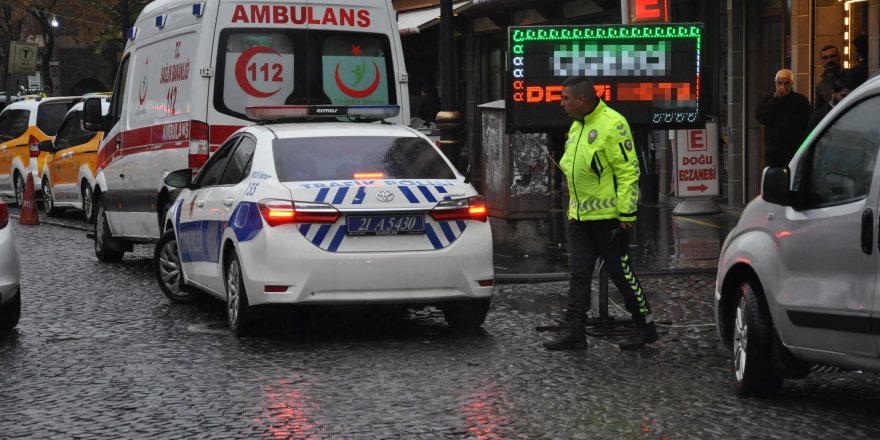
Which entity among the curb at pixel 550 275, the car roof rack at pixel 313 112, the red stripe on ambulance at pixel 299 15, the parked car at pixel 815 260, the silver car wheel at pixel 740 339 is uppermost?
the red stripe on ambulance at pixel 299 15

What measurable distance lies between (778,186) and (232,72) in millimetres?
7147

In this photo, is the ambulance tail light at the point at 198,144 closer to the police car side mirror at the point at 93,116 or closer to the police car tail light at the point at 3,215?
the police car tail light at the point at 3,215

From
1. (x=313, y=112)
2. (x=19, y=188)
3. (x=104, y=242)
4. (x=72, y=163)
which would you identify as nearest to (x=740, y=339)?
(x=313, y=112)

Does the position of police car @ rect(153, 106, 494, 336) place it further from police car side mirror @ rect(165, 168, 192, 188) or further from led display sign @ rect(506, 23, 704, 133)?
led display sign @ rect(506, 23, 704, 133)

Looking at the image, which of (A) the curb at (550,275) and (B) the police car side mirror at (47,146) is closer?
(A) the curb at (550,275)

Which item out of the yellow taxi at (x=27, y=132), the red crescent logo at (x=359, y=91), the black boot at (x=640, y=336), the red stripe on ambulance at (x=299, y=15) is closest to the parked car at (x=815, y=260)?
the black boot at (x=640, y=336)

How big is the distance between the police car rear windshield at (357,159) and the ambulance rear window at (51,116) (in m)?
16.9

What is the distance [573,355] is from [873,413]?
2359 mm

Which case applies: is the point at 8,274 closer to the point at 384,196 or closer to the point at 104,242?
the point at 384,196

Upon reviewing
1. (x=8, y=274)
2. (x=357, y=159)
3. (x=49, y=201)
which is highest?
(x=357, y=159)

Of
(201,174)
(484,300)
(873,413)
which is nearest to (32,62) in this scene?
(201,174)

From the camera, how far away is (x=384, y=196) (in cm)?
971

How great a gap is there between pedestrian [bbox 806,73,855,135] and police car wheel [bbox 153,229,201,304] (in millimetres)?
5751

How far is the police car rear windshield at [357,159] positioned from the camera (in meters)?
10.0
